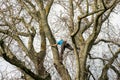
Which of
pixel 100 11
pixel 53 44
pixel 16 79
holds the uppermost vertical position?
pixel 100 11

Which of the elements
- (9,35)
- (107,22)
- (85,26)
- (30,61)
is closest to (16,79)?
(30,61)

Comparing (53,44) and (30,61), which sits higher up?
(53,44)

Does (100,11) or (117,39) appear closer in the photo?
(100,11)

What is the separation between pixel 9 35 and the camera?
10.9 m

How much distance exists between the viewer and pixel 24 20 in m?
12.4

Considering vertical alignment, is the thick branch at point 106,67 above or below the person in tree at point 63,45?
below

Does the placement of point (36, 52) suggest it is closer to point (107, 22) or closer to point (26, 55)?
point (26, 55)

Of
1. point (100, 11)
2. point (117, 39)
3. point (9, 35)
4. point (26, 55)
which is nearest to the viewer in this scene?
point (100, 11)

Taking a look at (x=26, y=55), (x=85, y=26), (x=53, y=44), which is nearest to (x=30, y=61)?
(x=26, y=55)

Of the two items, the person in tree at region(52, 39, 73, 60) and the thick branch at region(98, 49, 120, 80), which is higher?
the person in tree at region(52, 39, 73, 60)

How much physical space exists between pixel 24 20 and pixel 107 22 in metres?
3.27

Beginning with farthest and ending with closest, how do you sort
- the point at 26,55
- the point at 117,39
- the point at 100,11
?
the point at 117,39 < the point at 26,55 < the point at 100,11

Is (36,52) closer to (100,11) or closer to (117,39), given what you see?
(117,39)

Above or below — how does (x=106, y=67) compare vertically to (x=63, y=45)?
below
